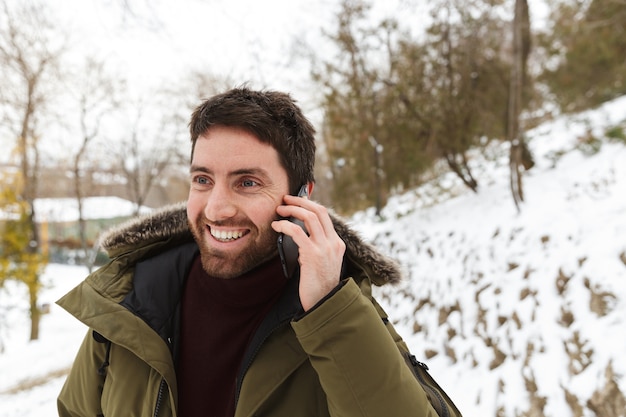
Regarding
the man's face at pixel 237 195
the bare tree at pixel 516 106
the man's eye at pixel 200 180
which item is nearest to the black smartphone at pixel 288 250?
the man's face at pixel 237 195

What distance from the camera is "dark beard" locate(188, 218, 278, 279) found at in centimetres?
126

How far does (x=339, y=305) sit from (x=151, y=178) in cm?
2236

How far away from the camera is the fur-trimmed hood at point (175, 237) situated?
1.40 meters

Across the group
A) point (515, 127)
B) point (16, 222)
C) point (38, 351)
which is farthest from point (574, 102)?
point (16, 222)

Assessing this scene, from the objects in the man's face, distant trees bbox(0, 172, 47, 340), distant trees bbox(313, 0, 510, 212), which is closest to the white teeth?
the man's face

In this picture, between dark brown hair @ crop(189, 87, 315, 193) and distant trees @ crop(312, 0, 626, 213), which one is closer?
dark brown hair @ crop(189, 87, 315, 193)

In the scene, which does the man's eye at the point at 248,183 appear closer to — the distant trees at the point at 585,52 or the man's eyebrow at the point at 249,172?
the man's eyebrow at the point at 249,172

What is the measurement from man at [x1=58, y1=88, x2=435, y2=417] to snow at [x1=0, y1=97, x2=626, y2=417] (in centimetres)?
44

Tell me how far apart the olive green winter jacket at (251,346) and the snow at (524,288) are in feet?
1.72

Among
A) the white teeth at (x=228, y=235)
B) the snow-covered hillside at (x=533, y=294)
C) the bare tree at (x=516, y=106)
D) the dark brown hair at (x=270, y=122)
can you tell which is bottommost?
the snow-covered hillside at (x=533, y=294)

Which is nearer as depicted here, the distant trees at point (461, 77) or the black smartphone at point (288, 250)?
the black smartphone at point (288, 250)

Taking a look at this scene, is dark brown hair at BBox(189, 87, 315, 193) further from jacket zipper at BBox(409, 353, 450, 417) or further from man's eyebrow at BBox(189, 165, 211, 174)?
jacket zipper at BBox(409, 353, 450, 417)

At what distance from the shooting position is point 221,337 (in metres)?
1.35

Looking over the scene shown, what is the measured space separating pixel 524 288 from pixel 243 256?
14.3ft
